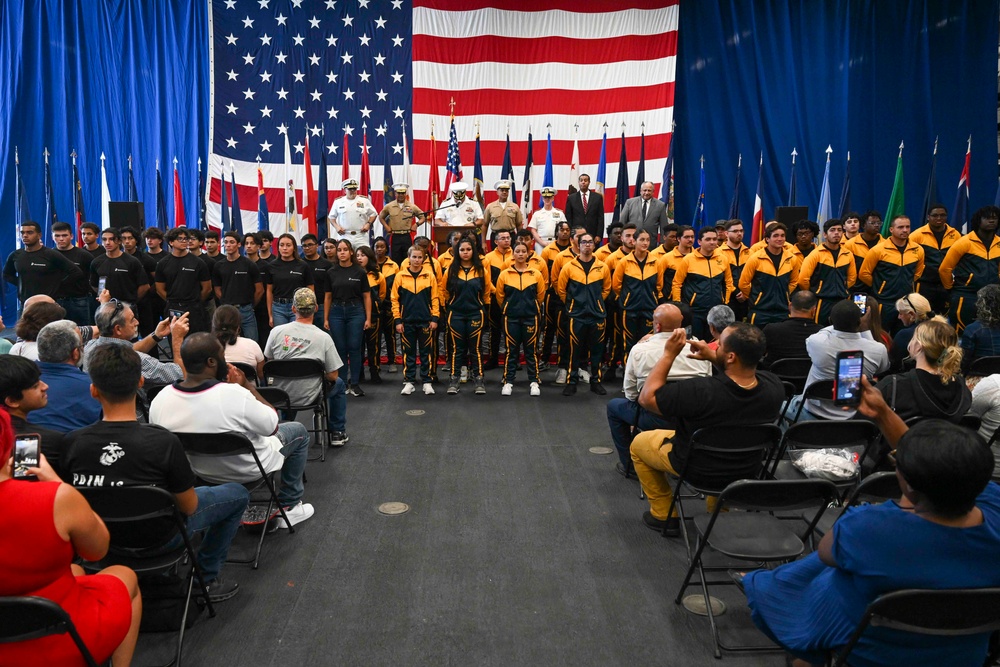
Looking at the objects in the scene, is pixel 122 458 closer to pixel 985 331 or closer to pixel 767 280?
pixel 985 331

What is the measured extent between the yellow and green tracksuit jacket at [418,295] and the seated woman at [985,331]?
14.8ft

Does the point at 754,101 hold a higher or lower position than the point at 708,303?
higher

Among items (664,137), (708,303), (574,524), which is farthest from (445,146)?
(574,524)

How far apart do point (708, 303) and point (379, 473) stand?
4064 mm

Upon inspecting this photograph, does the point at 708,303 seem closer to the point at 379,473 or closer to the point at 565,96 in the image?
the point at 379,473

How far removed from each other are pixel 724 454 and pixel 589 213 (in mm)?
7480

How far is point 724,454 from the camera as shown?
3154mm

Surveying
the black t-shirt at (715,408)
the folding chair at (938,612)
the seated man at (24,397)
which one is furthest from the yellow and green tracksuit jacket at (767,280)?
the seated man at (24,397)

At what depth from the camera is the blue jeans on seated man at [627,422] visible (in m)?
4.22

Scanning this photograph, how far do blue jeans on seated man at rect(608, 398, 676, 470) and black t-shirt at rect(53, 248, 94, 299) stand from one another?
5.99 m

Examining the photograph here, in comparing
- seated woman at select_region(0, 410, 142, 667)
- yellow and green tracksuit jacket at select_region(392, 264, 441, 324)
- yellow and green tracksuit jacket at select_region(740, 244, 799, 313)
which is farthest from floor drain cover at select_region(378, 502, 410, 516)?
yellow and green tracksuit jacket at select_region(740, 244, 799, 313)

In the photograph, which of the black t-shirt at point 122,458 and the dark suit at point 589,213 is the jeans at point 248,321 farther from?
the dark suit at point 589,213

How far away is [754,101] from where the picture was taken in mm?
12078

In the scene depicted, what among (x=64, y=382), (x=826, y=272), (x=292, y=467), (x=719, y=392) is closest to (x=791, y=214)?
(x=826, y=272)
